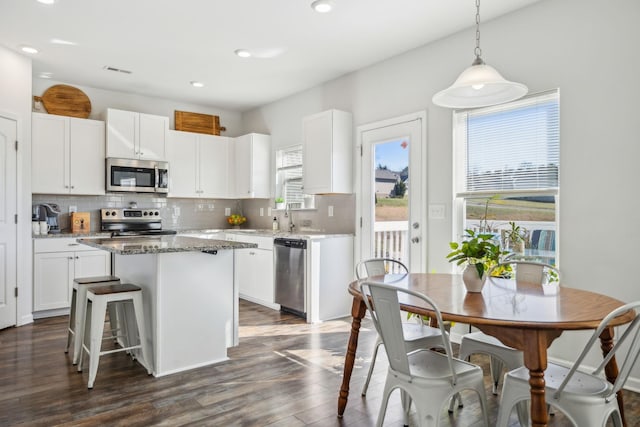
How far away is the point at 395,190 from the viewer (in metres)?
4.29

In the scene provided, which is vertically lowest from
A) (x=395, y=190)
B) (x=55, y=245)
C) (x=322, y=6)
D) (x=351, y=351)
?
(x=351, y=351)

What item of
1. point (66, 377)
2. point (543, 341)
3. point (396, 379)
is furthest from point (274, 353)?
point (543, 341)

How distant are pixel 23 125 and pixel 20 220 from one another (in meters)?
0.96

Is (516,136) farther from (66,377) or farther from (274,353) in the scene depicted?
(66,377)

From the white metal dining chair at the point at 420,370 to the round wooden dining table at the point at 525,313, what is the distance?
11 centimetres

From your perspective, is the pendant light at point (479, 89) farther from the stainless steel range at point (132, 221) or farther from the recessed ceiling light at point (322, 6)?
the stainless steel range at point (132, 221)

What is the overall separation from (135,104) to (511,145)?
4681 millimetres

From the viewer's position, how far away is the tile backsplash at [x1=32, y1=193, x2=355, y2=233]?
16.5 ft

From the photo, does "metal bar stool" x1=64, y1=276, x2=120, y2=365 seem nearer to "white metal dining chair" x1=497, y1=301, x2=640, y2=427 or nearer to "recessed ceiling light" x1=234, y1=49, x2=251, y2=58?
"recessed ceiling light" x1=234, y1=49, x2=251, y2=58

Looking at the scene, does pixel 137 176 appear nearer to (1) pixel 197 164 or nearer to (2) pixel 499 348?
(1) pixel 197 164

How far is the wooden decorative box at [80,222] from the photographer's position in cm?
514

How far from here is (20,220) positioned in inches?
170

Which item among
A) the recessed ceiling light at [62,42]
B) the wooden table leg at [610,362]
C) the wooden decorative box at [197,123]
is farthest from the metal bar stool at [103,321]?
the wooden decorative box at [197,123]

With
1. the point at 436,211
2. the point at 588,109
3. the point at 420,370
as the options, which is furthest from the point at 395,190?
the point at 420,370
